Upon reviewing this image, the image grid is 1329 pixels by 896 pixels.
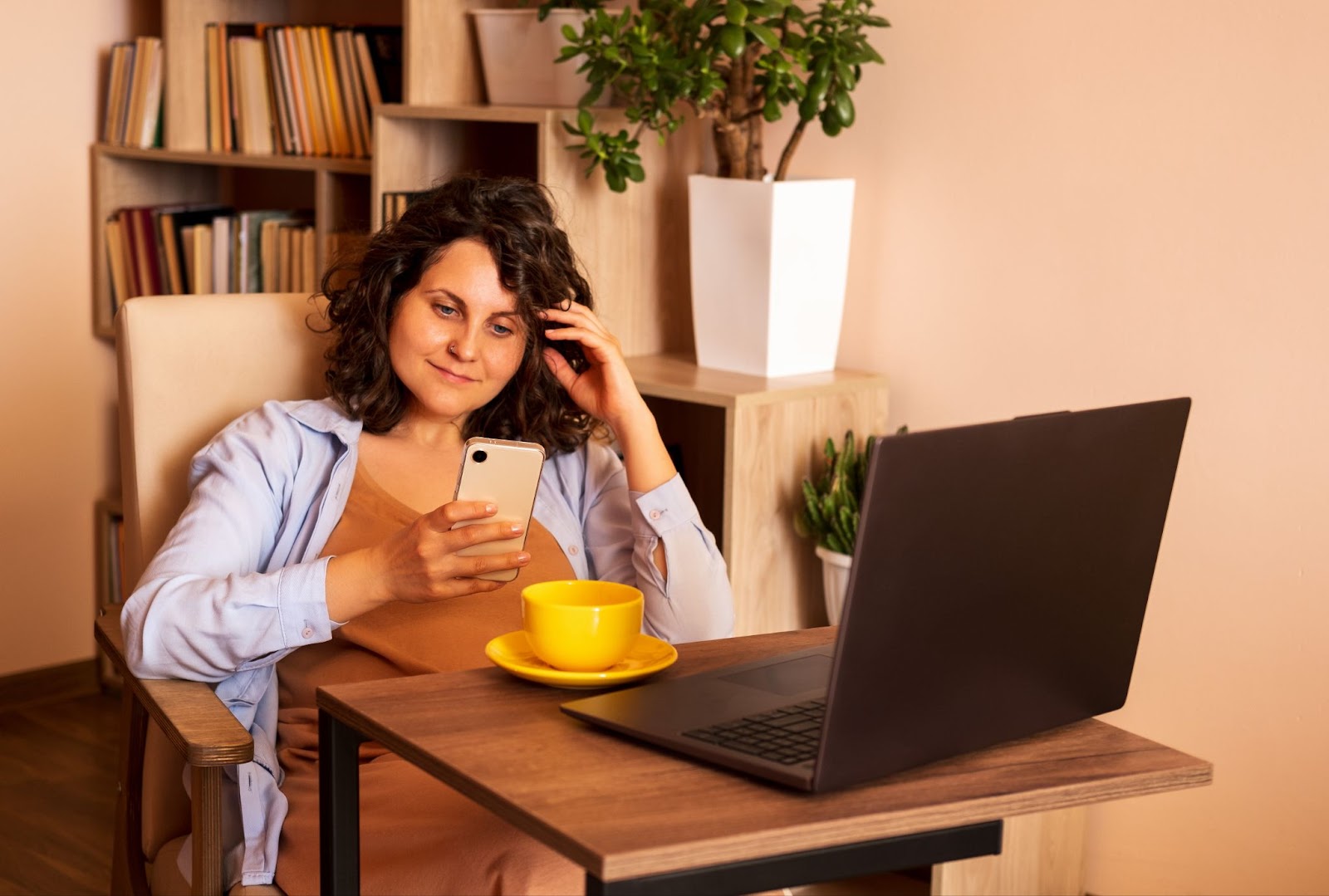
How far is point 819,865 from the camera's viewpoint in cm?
94

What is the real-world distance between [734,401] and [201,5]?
1688 mm

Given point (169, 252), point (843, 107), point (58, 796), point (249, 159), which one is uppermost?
point (843, 107)

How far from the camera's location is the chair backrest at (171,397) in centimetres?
170

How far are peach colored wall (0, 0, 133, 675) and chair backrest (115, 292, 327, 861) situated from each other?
157 centimetres

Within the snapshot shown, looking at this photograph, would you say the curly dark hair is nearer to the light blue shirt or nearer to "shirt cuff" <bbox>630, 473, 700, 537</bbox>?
the light blue shirt

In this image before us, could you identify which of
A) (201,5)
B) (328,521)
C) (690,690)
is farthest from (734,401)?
(201,5)

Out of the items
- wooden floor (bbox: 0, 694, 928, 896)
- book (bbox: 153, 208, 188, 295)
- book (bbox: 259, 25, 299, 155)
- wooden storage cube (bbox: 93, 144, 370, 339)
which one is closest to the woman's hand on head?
wooden floor (bbox: 0, 694, 928, 896)

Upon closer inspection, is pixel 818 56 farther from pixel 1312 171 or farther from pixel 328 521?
pixel 328 521

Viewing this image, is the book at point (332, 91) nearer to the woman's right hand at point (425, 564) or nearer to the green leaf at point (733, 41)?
the green leaf at point (733, 41)

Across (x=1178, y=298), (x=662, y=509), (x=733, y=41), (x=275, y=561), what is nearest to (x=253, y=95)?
(x=733, y=41)

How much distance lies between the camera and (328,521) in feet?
5.53

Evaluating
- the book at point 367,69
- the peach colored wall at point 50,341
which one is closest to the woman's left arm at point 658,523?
the book at point 367,69

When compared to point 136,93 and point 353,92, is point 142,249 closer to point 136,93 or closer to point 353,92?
point 136,93

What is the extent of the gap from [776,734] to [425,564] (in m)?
0.42
